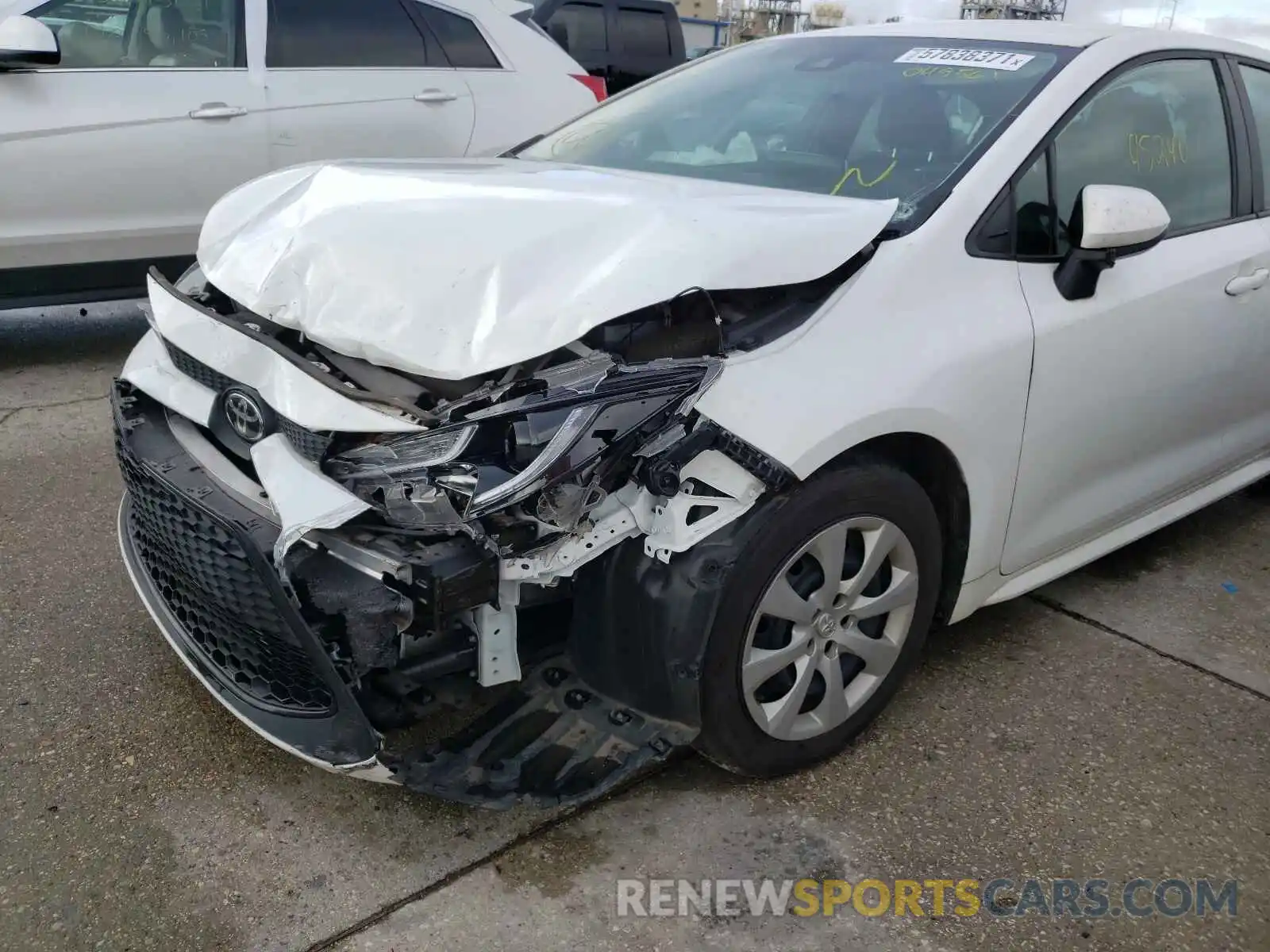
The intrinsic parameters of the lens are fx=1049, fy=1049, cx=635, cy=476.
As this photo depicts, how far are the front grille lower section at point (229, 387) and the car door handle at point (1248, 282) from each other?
250 centimetres

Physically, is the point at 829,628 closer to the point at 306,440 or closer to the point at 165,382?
the point at 306,440

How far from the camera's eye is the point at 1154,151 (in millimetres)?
2873

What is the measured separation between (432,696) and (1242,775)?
190 cm

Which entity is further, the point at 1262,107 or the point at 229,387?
the point at 1262,107

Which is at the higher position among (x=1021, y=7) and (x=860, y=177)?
(x=1021, y=7)

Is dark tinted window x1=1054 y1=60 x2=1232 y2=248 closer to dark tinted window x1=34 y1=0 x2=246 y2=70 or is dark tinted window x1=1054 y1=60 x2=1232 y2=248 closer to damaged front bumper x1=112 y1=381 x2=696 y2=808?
damaged front bumper x1=112 y1=381 x2=696 y2=808

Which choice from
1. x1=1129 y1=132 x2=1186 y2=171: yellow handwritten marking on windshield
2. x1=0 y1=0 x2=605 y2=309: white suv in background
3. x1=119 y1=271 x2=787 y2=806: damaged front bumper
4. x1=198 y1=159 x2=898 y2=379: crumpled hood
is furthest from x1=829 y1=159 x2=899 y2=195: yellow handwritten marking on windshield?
x1=0 y1=0 x2=605 y2=309: white suv in background

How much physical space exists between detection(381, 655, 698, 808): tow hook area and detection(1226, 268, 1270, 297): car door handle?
2.06 m

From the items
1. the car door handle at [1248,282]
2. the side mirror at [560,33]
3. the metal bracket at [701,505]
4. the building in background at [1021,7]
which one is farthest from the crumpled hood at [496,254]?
the building in background at [1021,7]

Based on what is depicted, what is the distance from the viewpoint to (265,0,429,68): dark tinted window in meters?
5.03

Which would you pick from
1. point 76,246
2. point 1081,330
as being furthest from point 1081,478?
point 76,246

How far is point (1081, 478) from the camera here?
271 centimetres

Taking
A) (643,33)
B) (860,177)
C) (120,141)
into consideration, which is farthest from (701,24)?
(860,177)

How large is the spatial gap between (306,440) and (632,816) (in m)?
1.05
